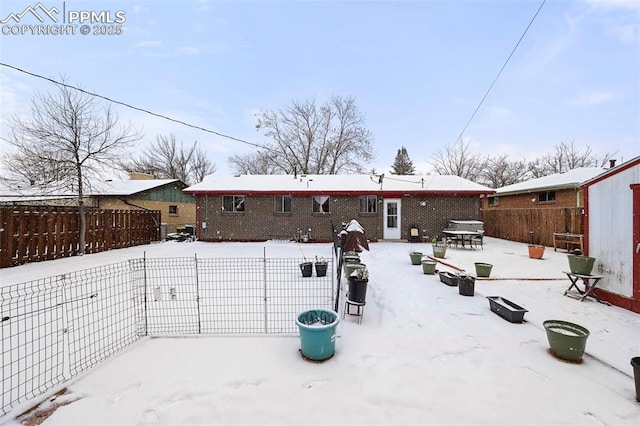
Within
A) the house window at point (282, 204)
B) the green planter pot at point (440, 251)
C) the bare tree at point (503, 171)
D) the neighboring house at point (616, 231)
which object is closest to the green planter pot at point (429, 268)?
the green planter pot at point (440, 251)

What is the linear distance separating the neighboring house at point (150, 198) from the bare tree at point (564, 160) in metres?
37.1

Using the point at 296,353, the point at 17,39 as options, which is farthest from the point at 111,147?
the point at 296,353

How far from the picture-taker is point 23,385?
2756 millimetres

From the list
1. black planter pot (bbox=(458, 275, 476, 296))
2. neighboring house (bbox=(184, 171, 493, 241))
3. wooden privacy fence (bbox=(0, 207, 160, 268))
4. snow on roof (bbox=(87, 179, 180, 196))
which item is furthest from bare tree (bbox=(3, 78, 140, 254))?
black planter pot (bbox=(458, 275, 476, 296))

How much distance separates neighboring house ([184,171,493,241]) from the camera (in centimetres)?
1416

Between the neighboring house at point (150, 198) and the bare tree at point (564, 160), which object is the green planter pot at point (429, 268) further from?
the bare tree at point (564, 160)

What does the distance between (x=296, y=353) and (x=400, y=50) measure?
12.5 meters

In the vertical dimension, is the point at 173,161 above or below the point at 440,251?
above

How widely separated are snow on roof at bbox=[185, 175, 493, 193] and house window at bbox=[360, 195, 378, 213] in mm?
510

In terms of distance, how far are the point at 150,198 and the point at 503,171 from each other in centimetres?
3652

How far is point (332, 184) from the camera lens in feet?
50.8

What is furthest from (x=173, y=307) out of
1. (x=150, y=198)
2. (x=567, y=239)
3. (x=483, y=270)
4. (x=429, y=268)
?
(x=150, y=198)

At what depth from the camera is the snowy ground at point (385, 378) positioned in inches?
92.1

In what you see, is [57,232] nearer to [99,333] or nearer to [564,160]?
[99,333]
